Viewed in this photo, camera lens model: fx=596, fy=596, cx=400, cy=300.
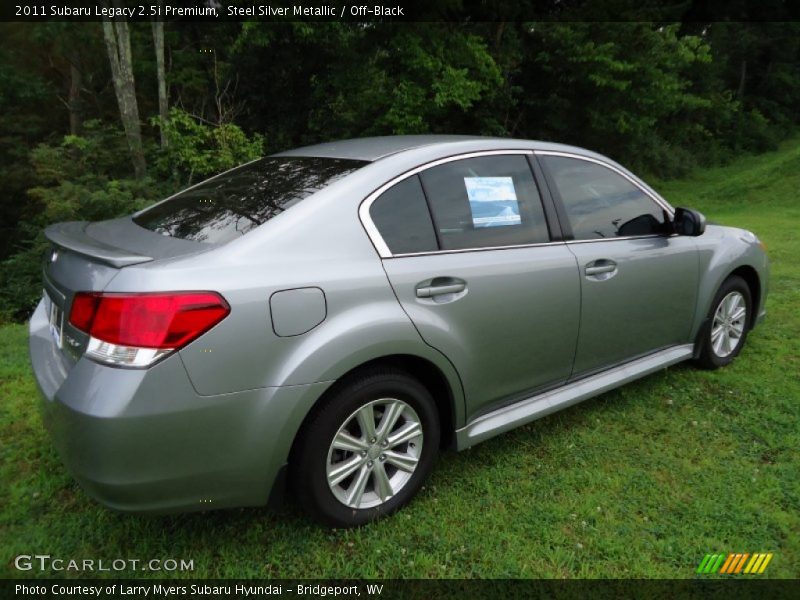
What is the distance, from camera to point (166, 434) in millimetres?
1959

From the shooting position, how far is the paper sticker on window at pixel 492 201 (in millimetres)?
2801

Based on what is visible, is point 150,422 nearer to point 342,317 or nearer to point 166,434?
point 166,434

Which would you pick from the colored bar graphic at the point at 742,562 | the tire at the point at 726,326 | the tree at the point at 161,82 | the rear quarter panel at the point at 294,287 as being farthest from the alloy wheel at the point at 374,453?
the tree at the point at 161,82

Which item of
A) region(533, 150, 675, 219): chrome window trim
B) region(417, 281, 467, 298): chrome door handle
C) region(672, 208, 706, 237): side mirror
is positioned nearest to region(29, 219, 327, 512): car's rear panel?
region(417, 281, 467, 298): chrome door handle

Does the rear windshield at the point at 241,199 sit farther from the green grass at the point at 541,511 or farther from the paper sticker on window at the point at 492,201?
the green grass at the point at 541,511

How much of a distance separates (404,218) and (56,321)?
1.44 m

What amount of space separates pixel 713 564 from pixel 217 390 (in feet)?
6.57

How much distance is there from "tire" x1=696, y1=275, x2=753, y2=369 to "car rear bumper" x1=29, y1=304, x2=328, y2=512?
9.69ft

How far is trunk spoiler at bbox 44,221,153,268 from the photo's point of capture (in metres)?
2.03

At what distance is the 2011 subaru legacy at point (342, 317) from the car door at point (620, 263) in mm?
15

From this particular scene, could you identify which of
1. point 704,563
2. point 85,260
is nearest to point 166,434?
point 85,260

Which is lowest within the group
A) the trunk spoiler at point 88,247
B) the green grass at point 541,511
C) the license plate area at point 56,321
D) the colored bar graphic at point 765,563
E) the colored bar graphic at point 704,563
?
A: the green grass at point 541,511

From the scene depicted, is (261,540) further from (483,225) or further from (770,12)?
(770,12)

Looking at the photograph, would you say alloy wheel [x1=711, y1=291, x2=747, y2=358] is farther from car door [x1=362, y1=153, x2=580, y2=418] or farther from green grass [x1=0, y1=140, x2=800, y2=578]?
car door [x1=362, y1=153, x2=580, y2=418]
